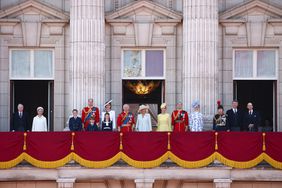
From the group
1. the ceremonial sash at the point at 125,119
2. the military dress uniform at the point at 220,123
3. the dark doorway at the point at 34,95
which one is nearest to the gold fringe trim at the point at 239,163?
the military dress uniform at the point at 220,123

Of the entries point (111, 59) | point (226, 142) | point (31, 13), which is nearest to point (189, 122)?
point (226, 142)

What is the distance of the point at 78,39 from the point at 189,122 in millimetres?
6979

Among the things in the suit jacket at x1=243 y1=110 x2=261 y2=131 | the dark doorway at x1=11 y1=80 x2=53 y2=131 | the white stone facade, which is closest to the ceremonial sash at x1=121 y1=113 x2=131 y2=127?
the white stone facade

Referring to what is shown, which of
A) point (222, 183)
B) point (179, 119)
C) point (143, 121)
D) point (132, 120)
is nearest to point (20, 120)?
point (132, 120)

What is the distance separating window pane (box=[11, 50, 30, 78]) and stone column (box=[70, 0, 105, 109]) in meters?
3.31

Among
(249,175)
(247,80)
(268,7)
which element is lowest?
(249,175)

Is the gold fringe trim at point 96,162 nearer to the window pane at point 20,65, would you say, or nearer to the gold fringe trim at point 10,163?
the gold fringe trim at point 10,163

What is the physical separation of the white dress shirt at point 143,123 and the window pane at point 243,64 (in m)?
7.31

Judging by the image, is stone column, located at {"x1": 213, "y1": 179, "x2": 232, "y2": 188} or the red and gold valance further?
the red and gold valance

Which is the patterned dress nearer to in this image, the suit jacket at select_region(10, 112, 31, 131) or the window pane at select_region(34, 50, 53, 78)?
the suit jacket at select_region(10, 112, 31, 131)

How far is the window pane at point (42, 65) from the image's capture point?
196ft

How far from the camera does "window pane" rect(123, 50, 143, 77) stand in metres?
59.9

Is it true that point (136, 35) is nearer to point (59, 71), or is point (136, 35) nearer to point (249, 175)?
point (59, 71)

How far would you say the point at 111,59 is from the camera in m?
59.7
